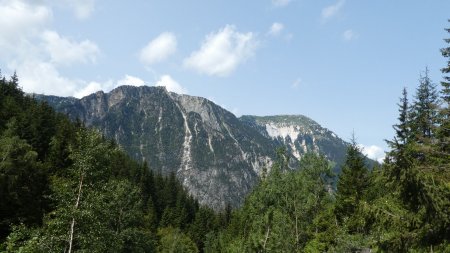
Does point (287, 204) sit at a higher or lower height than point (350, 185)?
lower

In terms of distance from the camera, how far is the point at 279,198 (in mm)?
53375

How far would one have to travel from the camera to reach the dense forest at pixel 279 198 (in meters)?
10.6

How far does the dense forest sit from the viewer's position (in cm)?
1058

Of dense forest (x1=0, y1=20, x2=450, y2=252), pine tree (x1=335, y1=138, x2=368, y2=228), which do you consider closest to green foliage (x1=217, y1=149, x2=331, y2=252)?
dense forest (x1=0, y1=20, x2=450, y2=252)

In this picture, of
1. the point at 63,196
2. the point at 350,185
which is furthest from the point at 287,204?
the point at 63,196

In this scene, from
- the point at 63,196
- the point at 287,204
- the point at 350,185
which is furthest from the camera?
the point at 287,204

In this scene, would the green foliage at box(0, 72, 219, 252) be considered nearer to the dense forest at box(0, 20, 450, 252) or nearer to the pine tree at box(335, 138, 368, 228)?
the dense forest at box(0, 20, 450, 252)

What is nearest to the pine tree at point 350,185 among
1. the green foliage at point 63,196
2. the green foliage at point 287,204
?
the green foliage at point 287,204

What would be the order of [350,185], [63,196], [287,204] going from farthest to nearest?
[287,204]
[350,185]
[63,196]

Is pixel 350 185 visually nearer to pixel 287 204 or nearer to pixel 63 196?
pixel 287 204

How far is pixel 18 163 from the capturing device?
4478 centimetres

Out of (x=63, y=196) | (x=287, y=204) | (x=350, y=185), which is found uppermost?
(x=350, y=185)

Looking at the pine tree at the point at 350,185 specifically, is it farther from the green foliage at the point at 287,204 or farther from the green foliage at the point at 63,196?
the green foliage at the point at 63,196

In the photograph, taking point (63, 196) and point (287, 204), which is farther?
point (287, 204)
